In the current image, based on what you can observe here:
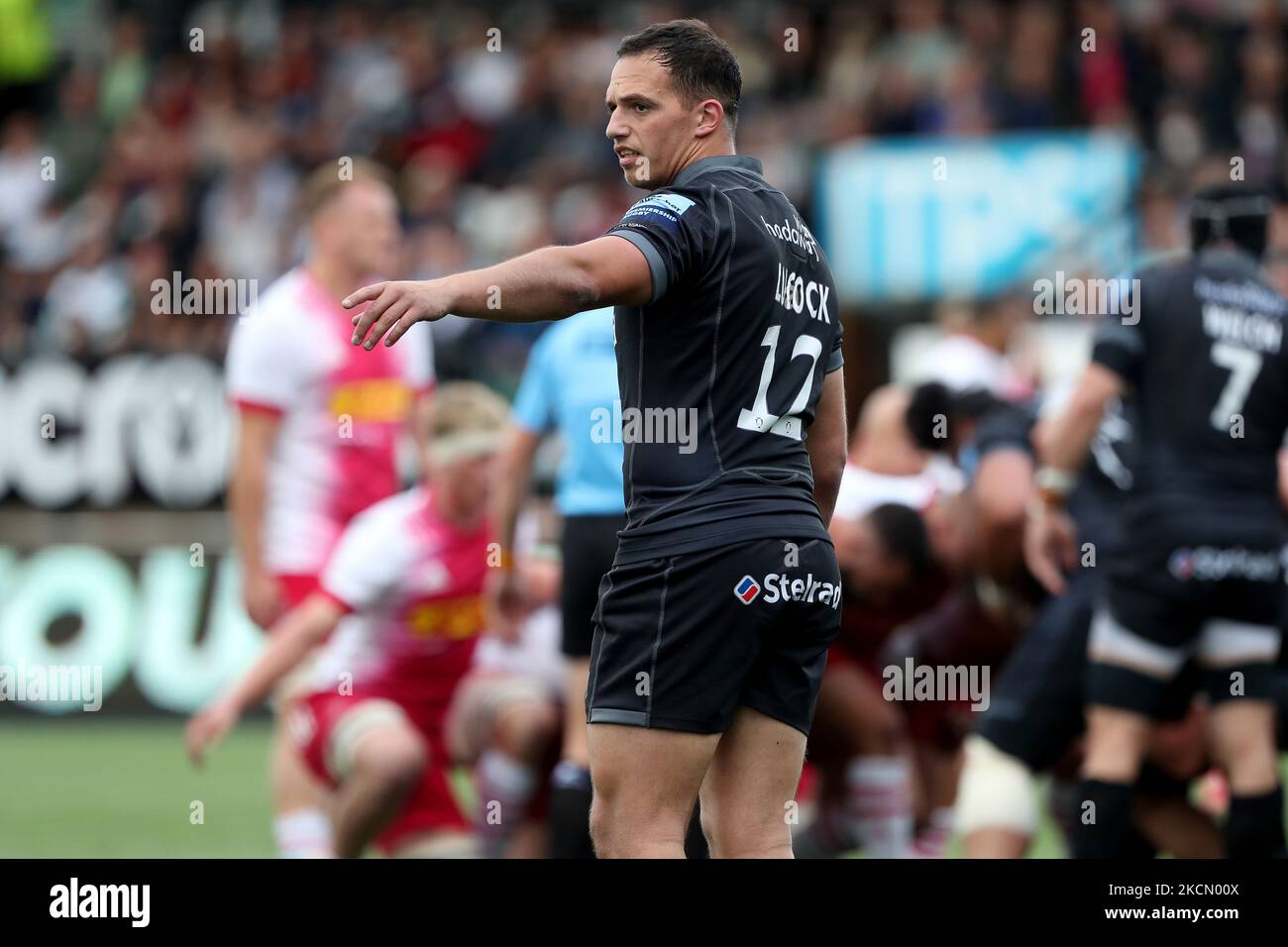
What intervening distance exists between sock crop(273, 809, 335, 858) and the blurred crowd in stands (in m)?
7.36

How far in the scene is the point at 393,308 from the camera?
146 inches

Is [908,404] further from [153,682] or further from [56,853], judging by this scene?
[153,682]

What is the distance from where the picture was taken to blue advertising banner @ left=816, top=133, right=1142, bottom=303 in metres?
14.1

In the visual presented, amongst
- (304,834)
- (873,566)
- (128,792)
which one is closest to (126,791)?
(128,792)

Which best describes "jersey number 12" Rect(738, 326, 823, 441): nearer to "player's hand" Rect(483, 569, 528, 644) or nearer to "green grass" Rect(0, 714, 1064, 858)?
"player's hand" Rect(483, 569, 528, 644)

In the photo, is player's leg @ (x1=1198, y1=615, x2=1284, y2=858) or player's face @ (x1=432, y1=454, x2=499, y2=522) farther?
player's face @ (x1=432, y1=454, x2=499, y2=522)

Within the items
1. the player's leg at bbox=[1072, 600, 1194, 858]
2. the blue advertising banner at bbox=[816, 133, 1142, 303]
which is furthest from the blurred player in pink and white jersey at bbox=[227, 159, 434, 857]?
the blue advertising banner at bbox=[816, 133, 1142, 303]

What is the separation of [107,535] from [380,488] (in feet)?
17.0

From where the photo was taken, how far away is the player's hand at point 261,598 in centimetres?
733

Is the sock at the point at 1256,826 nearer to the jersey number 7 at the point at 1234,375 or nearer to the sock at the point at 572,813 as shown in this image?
the jersey number 7 at the point at 1234,375

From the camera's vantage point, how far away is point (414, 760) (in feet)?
21.2

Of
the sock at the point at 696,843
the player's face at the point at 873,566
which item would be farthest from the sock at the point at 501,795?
the player's face at the point at 873,566
